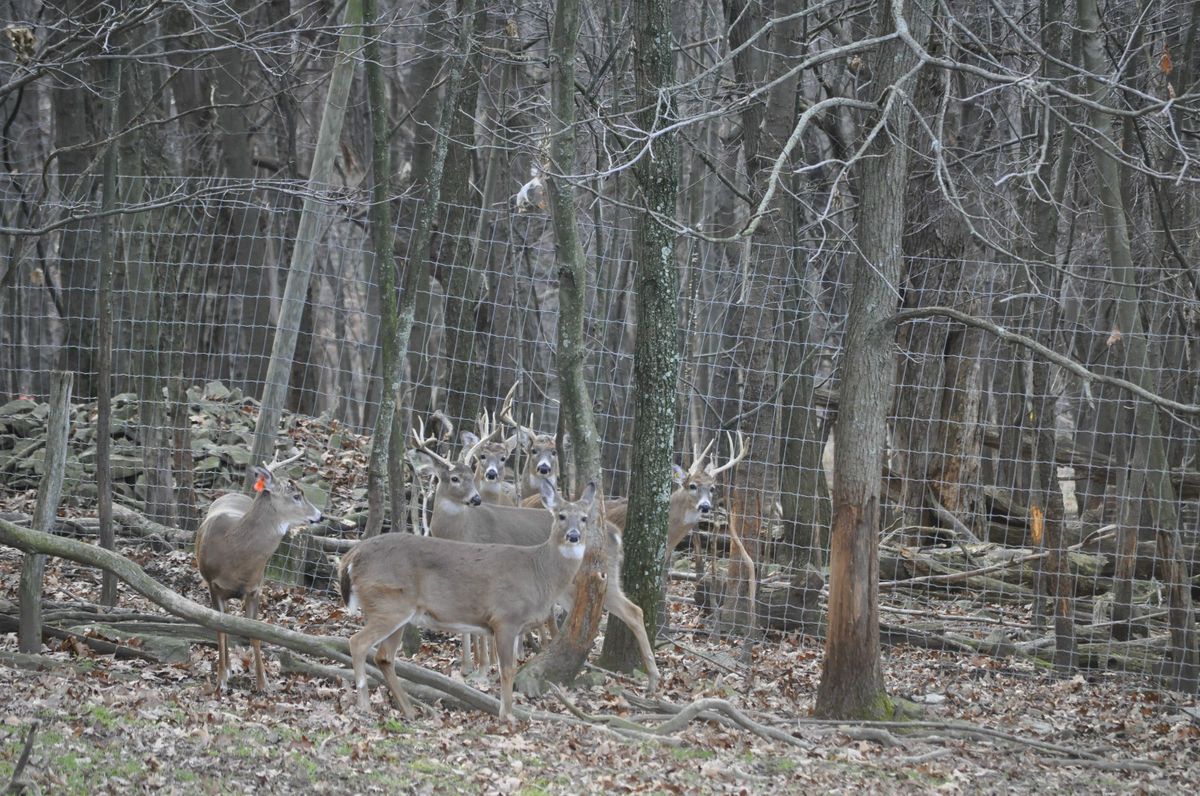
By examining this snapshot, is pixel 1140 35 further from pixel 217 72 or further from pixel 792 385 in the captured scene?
pixel 217 72

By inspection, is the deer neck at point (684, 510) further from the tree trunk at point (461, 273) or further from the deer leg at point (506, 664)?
the deer leg at point (506, 664)

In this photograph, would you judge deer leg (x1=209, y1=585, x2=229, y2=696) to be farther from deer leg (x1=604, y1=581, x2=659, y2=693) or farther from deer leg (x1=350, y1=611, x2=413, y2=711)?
deer leg (x1=604, y1=581, x2=659, y2=693)

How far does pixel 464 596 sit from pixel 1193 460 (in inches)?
374

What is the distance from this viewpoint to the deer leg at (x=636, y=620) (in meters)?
8.84

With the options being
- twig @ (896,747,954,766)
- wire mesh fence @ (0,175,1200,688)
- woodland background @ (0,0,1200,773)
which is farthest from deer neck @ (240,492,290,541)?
twig @ (896,747,954,766)

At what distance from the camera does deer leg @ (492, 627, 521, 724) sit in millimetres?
7520

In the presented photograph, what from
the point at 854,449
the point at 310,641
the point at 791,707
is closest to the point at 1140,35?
the point at 854,449

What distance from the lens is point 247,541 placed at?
8.57 meters

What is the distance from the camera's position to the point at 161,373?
41.9ft

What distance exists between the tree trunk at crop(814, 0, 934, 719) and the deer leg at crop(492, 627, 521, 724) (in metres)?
1.99

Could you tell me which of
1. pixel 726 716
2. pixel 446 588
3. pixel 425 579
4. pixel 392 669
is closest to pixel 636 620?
pixel 726 716

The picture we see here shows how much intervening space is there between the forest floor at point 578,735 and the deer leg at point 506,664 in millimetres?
103

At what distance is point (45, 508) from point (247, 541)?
4.11ft

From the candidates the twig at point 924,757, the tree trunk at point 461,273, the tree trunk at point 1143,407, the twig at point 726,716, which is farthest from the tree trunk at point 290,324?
the tree trunk at point 1143,407
